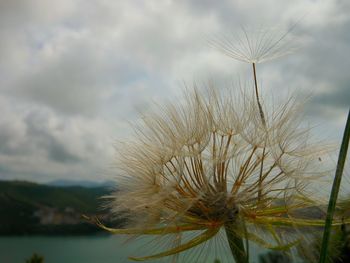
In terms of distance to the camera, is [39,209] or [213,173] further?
[39,209]

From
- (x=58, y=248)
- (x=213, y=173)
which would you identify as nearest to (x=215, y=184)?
(x=213, y=173)

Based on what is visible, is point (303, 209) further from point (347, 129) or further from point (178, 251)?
point (347, 129)

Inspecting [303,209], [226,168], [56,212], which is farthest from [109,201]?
[56,212]

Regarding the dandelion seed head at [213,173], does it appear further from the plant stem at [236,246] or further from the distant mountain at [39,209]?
the distant mountain at [39,209]

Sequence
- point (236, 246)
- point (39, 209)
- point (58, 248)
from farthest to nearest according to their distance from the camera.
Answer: point (58, 248), point (39, 209), point (236, 246)

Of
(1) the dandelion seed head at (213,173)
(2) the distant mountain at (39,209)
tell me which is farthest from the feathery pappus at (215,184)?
(2) the distant mountain at (39,209)

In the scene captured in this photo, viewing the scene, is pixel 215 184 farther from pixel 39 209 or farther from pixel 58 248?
pixel 58 248

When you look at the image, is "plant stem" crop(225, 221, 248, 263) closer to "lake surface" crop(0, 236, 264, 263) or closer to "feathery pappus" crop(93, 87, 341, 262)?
"feathery pappus" crop(93, 87, 341, 262)
